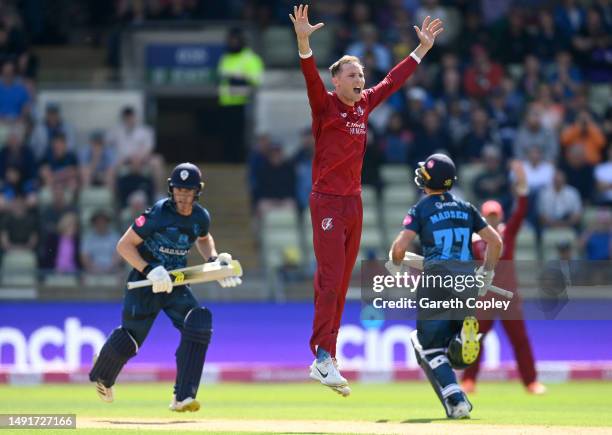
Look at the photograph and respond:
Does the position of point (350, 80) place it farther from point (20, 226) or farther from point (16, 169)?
point (16, 169)

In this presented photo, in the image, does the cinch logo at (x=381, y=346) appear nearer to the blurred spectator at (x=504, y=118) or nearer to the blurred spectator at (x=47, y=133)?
the blurred spectator at (x=504, y=118)

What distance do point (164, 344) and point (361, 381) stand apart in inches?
115

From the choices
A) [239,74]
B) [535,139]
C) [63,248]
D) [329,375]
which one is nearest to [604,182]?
[535,139]

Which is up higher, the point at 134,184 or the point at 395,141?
the point at 395,141

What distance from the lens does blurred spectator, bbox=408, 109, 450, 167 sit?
23.8m

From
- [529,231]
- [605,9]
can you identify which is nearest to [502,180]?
[529,231]

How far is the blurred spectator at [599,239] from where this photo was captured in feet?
71.8

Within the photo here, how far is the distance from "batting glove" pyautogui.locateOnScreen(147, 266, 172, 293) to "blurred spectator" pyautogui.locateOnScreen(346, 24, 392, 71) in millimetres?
12199

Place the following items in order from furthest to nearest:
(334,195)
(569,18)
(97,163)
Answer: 1. (569,18)
2. (97,163)
3. (334,195)

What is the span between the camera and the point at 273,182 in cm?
2355

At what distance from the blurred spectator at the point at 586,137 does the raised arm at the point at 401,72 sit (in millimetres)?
10916

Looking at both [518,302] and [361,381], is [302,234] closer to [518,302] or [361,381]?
[361,381]

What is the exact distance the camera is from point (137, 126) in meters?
24.2

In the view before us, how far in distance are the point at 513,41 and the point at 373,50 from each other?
299 centimetres
